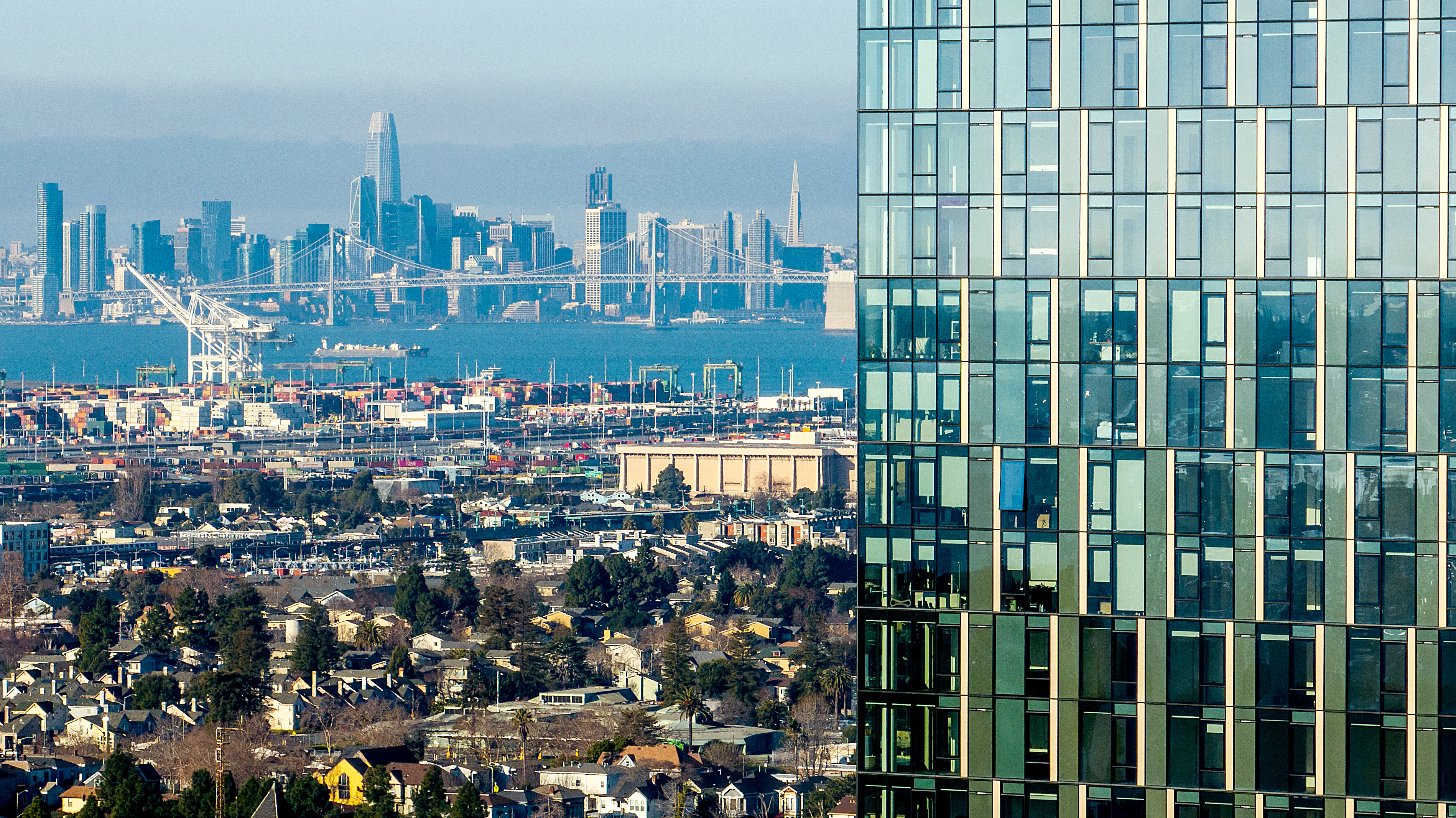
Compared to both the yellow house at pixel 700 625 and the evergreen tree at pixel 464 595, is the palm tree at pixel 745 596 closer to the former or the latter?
the yellow house at pixel 700 625

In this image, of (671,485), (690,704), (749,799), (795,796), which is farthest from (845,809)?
(671,485)

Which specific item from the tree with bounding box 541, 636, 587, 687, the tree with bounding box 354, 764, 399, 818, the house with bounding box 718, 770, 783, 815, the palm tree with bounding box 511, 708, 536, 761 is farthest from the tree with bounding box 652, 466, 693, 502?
the tree with bounding box 354, 764, 399, 818

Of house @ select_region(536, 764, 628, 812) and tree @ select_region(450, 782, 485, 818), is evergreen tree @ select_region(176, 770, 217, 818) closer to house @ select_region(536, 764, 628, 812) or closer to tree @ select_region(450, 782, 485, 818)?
tree @ select_region(450, 782, 485, 818)

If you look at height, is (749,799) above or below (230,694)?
below

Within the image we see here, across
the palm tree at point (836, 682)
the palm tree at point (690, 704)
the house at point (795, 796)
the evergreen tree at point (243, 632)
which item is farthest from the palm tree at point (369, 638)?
the house at point (795, 796)

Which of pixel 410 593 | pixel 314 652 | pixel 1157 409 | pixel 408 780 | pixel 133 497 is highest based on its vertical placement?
pixel 1157 409

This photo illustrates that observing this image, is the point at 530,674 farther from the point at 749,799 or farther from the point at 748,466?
the point at 748,466
